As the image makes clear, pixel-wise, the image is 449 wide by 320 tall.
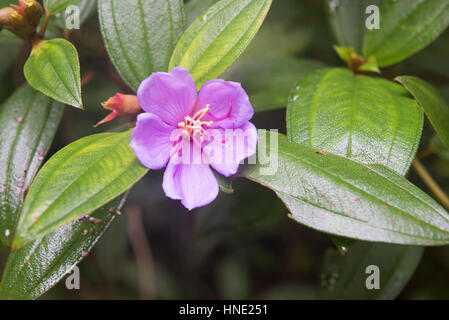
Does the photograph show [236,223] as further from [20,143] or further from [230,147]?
[20,143]

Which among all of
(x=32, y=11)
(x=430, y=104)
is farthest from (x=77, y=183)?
(x=430, y=104)

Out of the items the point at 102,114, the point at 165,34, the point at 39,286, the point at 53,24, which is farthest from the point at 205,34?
the point at 102,114

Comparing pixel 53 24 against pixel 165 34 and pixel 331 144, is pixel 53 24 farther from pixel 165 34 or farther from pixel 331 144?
pixel 331 144

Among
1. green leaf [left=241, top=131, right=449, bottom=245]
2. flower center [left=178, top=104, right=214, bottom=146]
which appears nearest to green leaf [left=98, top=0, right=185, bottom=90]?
flower center [left=178, top=104, right=214, bottom=146]
